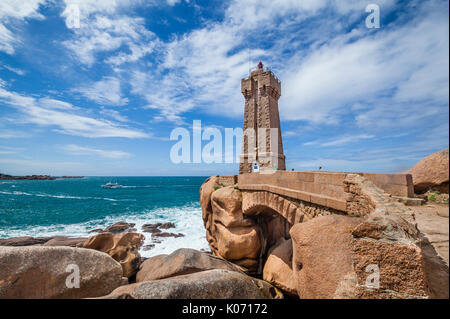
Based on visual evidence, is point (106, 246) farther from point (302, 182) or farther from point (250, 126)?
point (250, 126)

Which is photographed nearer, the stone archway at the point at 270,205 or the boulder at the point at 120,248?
the stone archway at the point at 270,205

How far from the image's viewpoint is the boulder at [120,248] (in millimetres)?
6719

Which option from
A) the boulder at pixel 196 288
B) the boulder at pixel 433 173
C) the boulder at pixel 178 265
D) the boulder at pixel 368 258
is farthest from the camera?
the boulder at pixel 178 265

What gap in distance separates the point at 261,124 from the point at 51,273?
13.7 m

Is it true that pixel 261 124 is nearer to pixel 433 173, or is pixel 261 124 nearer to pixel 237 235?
pixel 237 235

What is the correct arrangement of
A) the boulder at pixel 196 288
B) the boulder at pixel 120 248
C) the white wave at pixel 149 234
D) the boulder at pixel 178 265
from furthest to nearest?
the white wave at pixel 149 234 < the boulder at pixel 120 248 < the boulder at pixel 178 265 < the boulder at pixel 196 288

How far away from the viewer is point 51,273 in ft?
13.2

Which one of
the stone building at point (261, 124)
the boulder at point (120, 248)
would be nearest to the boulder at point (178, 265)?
the boulder at point (120, 248)

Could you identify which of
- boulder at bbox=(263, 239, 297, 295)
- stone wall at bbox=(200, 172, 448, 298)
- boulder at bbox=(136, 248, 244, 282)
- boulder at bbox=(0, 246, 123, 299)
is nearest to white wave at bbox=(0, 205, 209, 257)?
boulder at bbox=(136, 248, 244, 282)

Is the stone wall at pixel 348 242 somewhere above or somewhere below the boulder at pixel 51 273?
above

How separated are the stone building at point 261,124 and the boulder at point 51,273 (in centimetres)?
1138

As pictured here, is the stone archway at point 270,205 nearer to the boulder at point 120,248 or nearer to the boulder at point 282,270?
the boulder at point 282,270

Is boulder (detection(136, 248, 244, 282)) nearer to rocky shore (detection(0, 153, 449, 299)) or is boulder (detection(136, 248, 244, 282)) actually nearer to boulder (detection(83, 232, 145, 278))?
rocky shore (detection(0, 153, 449, 299))
